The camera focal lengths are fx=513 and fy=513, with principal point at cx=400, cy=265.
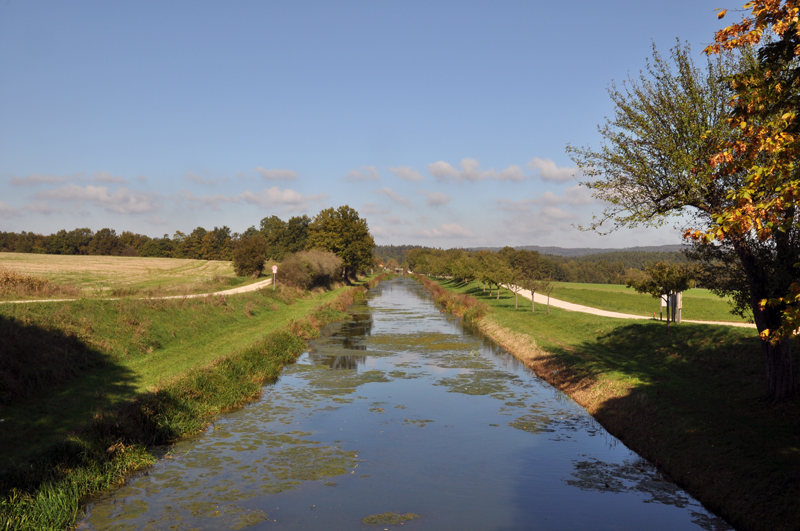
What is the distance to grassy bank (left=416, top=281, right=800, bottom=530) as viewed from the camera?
10.1 metres

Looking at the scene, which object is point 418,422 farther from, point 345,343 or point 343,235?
point 343,235

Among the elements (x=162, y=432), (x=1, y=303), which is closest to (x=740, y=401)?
(x=162, y=432)

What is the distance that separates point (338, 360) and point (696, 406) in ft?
54.5

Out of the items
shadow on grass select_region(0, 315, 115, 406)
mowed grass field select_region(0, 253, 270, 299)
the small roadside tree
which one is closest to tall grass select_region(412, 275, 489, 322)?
the small roadside tree

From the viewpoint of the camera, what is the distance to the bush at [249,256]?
73688 mm

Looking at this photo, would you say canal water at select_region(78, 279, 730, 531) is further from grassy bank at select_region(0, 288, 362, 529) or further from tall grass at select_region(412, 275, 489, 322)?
tall grass at select_region(412, 275, 489, 322)

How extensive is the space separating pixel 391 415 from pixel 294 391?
4988 mm

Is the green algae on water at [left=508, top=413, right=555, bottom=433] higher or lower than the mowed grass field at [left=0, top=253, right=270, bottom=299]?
lower

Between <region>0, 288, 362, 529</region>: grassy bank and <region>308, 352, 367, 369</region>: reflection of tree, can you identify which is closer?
<region>0, 288, 362, 529</region>: grassy bank

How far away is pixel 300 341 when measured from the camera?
98.5 ft

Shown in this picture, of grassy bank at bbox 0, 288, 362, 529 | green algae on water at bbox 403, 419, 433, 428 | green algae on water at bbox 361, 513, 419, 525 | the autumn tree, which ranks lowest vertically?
green algae on water at bbox 403, 419, 433, 428

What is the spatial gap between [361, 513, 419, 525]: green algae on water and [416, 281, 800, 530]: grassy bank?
617 centimetres

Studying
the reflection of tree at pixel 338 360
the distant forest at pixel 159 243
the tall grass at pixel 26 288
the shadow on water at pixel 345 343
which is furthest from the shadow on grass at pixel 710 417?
the distant forest at pixel 159 243

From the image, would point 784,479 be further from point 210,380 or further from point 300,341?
point 300,341
